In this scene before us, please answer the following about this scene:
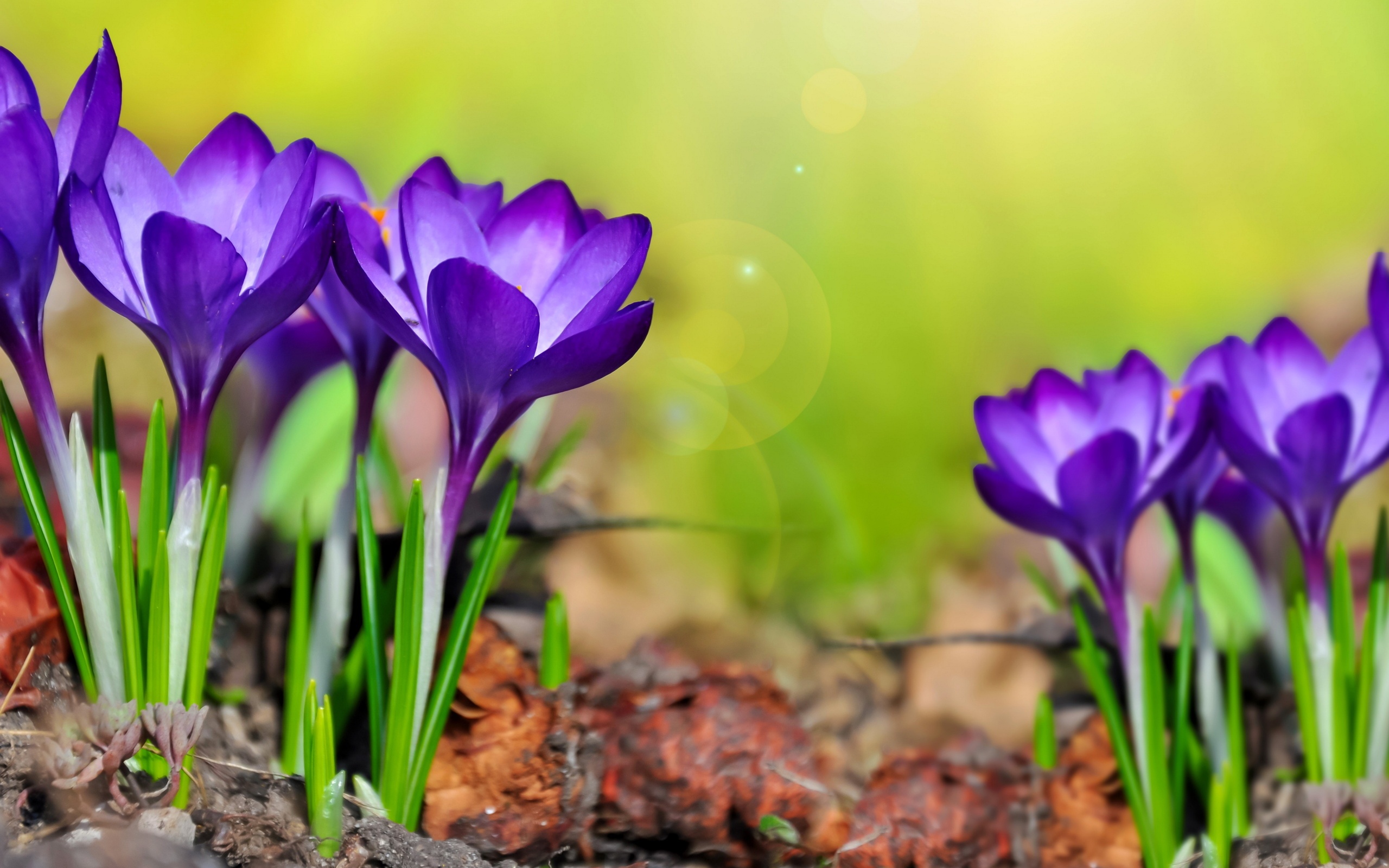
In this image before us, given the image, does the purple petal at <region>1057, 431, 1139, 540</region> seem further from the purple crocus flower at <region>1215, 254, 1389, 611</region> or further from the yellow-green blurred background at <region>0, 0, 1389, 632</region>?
the yellow-green blurred background at <region>0, 0, 1389, 632</region>

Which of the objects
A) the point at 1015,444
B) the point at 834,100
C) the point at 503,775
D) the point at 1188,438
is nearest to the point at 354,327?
the point at 503,775

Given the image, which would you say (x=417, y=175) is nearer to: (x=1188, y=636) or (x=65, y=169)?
(x=65, y=169)

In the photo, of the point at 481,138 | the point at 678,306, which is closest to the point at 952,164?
the point at 678,306

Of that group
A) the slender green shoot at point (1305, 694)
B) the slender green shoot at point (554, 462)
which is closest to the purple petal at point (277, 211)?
the slender green shoot at point (554, 462)

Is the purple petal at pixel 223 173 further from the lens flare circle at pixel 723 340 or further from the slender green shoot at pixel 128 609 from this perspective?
the lens flare circle at pixel 723 340

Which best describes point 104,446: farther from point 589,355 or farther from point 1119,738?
point 1119,738

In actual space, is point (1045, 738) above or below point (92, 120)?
below
